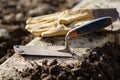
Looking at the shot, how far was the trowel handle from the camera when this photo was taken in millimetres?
2738

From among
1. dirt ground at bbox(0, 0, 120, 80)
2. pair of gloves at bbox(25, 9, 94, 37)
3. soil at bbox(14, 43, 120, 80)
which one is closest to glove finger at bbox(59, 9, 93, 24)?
pair of gloves at bbox(25, 9, 94, 37)

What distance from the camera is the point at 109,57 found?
112 inches

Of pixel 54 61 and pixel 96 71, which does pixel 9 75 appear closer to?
pixel 54 61

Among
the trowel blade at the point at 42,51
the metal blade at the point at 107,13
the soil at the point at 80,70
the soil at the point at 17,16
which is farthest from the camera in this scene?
the soil at the point at 17,16

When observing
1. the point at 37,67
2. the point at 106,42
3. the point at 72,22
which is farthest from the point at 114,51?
the point at 37,67

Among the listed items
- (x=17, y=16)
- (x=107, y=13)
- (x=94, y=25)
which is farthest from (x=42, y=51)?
(x=17, y=16)

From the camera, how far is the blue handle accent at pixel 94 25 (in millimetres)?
2740

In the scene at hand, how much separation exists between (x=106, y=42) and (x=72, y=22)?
1.09 ft

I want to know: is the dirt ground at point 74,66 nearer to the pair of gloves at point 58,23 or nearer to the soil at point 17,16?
the soil at point 17,16

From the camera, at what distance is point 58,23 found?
312 cm

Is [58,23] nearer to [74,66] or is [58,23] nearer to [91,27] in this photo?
[91,27]

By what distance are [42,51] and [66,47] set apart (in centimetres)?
18

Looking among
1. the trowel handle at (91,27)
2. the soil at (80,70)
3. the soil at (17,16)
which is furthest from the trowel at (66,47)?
the soil at (17,16)

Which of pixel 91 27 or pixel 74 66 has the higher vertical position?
pixel 91 27
